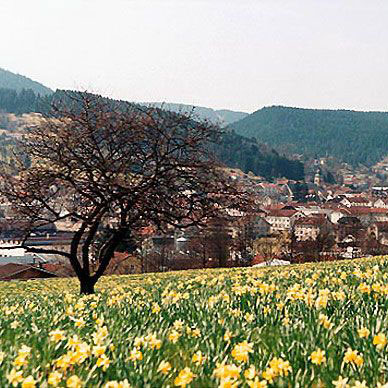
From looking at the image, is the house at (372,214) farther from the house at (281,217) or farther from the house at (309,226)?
the house at (309,226)

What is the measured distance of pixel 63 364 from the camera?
10.5ft

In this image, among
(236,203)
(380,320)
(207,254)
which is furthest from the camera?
(207,254)

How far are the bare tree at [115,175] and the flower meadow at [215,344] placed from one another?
12.0 metres

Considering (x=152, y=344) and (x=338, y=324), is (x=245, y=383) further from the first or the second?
(x=338, y=324)

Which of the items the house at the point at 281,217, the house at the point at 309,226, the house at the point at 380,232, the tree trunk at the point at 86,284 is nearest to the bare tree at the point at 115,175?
the tree trunk at the point at 86,284

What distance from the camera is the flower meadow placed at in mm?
2969

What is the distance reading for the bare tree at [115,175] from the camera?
1798cm

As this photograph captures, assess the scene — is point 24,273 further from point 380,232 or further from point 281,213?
point 281,213

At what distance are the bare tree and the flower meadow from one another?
39.5 feet

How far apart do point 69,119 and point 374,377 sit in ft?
57.3

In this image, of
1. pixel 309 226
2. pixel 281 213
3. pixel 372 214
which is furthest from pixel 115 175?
pixel 281 213

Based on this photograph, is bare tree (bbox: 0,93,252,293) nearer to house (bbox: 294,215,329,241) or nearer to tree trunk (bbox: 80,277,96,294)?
tree trunk (bbox: 80,277,96,294)

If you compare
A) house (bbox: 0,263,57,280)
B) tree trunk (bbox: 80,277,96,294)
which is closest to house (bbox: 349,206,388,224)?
house (bbox: 0,263,57,280)

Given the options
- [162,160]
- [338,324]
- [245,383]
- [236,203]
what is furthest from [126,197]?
[245,383]
